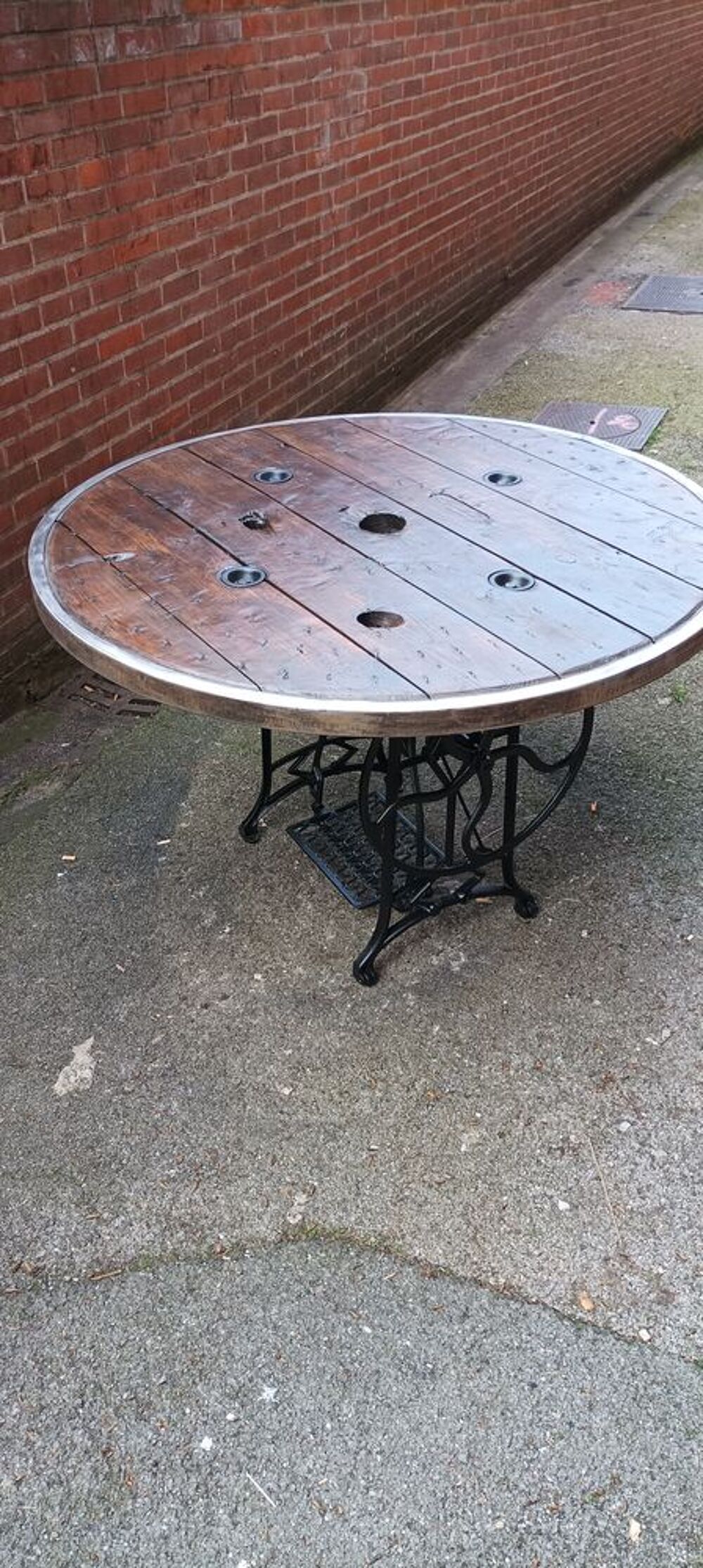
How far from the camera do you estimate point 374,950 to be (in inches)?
97.3

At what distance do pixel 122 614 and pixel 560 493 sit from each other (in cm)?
104

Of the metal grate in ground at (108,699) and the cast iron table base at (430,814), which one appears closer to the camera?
the cast iron table base at (430,814)

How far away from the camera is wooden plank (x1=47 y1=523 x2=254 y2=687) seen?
6.59 feet

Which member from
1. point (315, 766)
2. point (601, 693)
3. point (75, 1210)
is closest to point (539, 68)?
point (315, 766)

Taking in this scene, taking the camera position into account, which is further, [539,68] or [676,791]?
[539,68]

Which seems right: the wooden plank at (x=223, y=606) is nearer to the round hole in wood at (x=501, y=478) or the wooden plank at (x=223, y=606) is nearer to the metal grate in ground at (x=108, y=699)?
the round hole in wood at (x=501, y=478)

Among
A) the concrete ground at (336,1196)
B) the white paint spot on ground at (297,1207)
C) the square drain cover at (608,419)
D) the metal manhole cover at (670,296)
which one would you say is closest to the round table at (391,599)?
the concrete ground at (336,1196)

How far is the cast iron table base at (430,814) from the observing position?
234 cm

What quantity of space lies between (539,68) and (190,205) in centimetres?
404

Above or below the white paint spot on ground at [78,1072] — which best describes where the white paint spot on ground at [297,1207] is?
below

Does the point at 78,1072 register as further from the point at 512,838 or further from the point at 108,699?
the point at 108,699

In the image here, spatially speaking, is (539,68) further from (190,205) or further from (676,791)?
(676,791)

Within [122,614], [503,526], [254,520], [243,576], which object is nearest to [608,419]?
[503,526]

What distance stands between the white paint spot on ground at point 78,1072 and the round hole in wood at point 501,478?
4.87 feet
